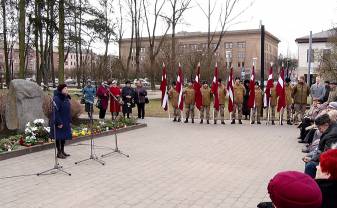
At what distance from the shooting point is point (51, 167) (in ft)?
30.5

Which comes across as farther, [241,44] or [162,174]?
[241,44]

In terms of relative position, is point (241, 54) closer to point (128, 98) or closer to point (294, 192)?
point (128, 98)

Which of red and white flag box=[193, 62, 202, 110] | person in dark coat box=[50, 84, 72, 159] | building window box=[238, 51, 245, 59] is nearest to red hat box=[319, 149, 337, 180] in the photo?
person in dark coat box=[50, 84, 72, 159]

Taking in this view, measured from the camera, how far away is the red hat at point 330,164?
3.35m

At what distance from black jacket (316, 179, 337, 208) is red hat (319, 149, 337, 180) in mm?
54

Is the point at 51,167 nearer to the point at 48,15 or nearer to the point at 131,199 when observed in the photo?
the point at 131,199

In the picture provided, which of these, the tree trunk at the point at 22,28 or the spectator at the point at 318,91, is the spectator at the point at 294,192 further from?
the tree trunk at the point at 22,28

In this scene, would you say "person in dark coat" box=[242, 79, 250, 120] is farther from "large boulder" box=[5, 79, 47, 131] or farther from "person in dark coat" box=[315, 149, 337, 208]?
"person in dark coat" box=[315, 149, 337, 208]

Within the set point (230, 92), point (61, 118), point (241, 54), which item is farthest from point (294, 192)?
point (241, 54)

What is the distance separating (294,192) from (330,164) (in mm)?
1023

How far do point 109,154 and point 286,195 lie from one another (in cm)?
851

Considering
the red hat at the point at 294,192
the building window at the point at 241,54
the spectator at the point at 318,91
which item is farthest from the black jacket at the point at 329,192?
the building window at the point at 241,54

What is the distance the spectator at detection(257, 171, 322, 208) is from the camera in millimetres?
2488

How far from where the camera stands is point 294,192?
249 centimetres
